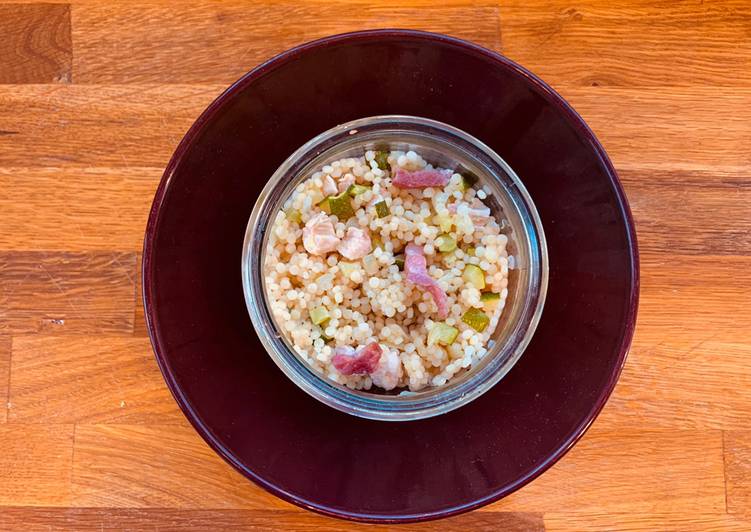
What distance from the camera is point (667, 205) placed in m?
1.23

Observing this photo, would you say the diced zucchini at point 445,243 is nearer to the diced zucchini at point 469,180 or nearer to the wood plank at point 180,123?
the diced zucchini at point 469,180

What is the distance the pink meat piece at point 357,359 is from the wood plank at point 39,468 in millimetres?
499

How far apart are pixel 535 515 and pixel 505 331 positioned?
1.14 ft

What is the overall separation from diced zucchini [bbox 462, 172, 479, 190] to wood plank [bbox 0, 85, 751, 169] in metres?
0.27

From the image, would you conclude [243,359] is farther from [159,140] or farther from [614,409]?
[614,409]

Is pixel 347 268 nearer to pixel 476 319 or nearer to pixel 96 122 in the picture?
pixel 476 319

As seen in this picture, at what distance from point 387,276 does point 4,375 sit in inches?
26.2

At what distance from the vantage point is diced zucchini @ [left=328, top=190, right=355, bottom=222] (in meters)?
1.05

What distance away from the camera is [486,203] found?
1.10 metres

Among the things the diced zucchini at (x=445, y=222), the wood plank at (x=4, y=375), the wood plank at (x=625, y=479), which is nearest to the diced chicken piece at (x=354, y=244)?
the diced zucchini at (x=445, y=222)

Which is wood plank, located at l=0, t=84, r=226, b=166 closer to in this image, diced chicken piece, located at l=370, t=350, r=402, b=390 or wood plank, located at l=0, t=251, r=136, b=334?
wood plank, located at l=0, t=251, r=136, b=334

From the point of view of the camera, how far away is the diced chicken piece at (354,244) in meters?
1.03

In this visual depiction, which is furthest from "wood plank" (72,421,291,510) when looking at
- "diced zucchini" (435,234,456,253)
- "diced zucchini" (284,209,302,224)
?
"diced zucchini" (435,234,456,253)

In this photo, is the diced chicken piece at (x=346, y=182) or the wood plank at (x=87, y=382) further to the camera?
the wood plank at (x=87, y=382)
